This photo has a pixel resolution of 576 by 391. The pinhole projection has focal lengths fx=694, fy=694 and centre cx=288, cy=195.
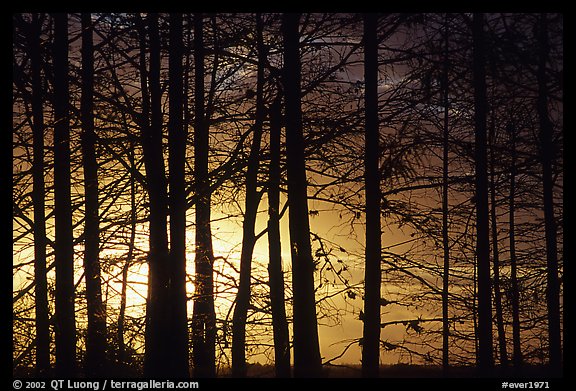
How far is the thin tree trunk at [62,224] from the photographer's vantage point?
1468 cm

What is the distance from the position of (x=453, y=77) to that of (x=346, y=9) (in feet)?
8.59

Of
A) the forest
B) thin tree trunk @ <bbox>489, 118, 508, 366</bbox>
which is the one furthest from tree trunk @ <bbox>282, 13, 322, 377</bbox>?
thin tree trunk @ <bbox>489, 118, 508, 366</bbox>

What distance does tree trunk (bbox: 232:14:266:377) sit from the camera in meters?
16.4

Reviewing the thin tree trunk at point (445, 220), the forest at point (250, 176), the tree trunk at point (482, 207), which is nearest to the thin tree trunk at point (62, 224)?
the forest at point (250, 176)

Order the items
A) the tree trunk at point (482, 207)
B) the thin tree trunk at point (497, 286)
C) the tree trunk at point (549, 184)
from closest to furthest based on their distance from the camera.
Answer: the tree trunk at point (549, 184), the tree trunk at point (482, 207), the thin tree trunk at point (497, 286)

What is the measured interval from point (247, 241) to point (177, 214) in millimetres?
3482

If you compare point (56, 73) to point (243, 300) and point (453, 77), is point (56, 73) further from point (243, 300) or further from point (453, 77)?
point (453, 77)

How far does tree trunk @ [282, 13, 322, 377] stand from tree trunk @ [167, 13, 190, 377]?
217 cm

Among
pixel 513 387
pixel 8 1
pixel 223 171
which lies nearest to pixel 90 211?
pixel 223 171

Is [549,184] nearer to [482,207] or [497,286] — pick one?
[482,207]

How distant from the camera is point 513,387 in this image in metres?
11.9

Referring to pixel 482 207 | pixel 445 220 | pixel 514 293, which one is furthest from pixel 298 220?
pixel 514 293

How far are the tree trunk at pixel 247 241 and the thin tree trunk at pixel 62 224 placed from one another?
3.97 m

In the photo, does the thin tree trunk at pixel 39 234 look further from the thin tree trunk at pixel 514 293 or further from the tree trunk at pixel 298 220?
the thin tree trunk at pixel 514 293
